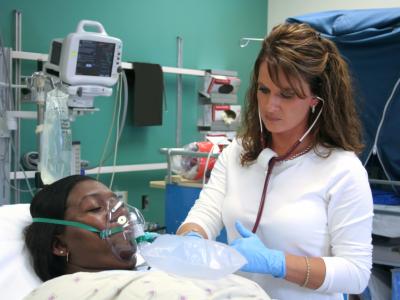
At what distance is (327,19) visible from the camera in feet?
7.67

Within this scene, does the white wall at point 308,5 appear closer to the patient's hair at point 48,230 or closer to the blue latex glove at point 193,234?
the blue latex glove at point 193,234

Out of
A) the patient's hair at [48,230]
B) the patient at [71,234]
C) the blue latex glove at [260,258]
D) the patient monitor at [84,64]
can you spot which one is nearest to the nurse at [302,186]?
the blue latex glove at [260,258]

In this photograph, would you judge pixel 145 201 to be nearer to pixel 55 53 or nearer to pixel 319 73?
pixel 55 53

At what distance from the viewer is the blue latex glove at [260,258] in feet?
4.08

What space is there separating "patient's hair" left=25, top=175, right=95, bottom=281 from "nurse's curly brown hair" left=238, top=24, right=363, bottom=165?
2.19 ft

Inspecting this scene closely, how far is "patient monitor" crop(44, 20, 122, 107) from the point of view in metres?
2.43

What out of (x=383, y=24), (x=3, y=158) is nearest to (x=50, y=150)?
(x=3, y=158)

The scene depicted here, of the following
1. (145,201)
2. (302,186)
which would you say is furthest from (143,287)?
(145,201)

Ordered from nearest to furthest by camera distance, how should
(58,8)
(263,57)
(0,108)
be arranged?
(263,57) < (0,108) < (58,8)

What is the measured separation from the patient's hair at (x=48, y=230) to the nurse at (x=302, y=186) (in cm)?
35

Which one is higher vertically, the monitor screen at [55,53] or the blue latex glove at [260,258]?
the monitor screen at [55,53]

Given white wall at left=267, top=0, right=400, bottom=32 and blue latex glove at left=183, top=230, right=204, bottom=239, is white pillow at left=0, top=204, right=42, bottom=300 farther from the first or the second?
white wall at left=267, top=0, right=400, bottom=32

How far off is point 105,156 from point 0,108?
126cm

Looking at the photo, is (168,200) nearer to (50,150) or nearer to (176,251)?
(50,150)
